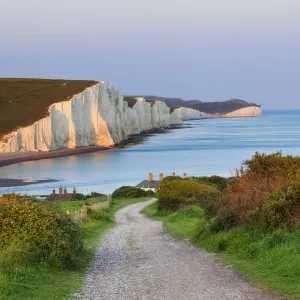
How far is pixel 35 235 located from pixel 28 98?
108 m

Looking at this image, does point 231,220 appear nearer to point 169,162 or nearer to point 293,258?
point 293,258

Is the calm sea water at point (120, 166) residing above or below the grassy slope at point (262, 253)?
below

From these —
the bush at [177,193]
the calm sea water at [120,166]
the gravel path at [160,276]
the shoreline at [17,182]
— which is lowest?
the calm sea water at [120,166]

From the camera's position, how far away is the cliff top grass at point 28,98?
10062 cm

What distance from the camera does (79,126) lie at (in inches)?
4200

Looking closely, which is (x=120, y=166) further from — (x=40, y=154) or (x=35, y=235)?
(x=35, y=235)

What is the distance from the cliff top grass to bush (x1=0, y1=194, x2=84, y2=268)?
85852mm

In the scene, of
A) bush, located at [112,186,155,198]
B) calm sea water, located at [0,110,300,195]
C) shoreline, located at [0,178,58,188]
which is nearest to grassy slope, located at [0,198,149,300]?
bush, located at [112,186,155,198]

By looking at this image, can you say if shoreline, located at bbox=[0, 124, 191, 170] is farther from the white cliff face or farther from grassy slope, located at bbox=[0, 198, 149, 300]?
grassy slope, located at bbox=[0, 198, 149, 300]

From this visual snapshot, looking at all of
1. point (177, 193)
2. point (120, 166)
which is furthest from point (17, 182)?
point (177, 193)

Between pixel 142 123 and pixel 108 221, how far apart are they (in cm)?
14778

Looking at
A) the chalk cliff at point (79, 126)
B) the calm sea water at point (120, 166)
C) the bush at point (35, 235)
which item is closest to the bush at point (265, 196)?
the bush at point (35, 235)

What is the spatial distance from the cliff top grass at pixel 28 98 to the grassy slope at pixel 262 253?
85.3 m

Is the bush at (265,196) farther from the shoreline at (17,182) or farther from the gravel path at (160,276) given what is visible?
the shoreline at (17,182)
